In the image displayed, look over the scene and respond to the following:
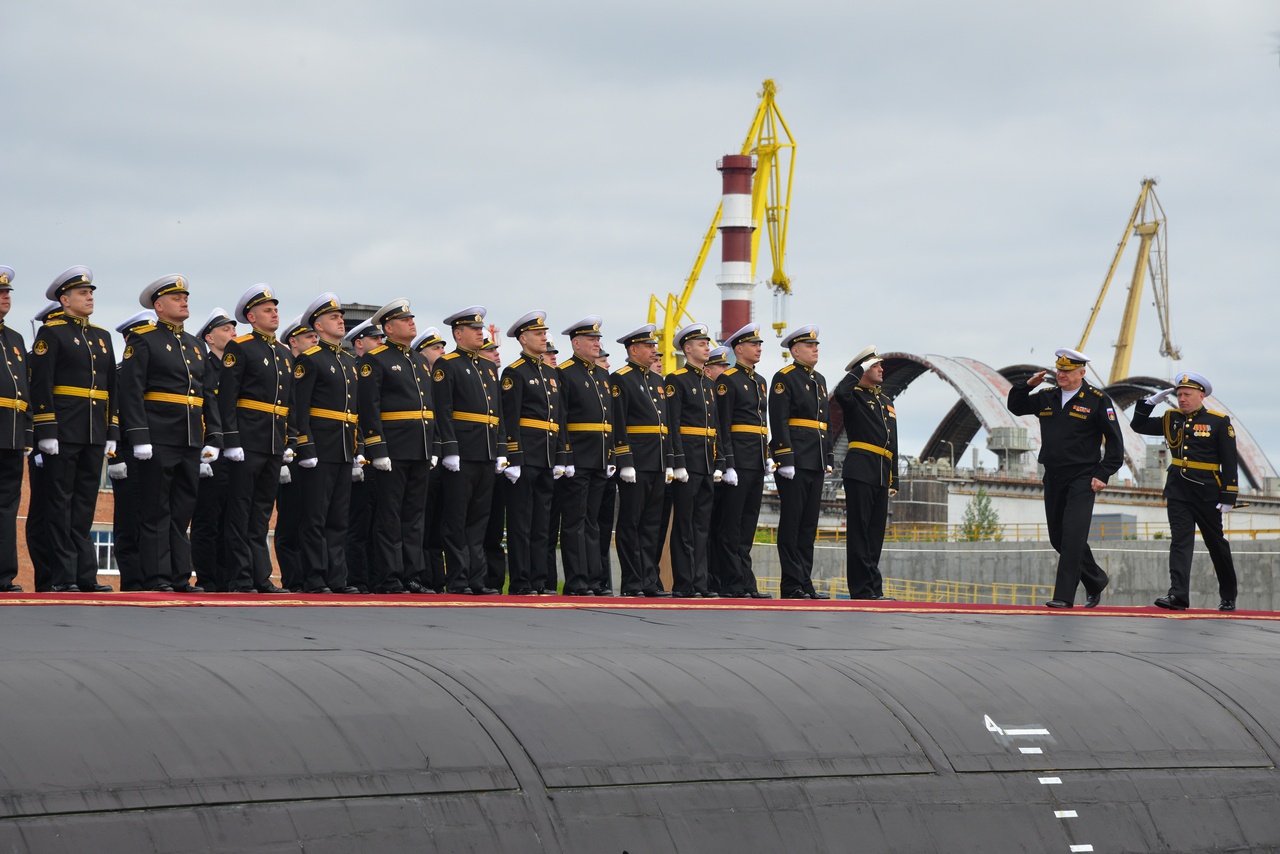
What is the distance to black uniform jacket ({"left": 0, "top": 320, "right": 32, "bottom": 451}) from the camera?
9266 millimetres

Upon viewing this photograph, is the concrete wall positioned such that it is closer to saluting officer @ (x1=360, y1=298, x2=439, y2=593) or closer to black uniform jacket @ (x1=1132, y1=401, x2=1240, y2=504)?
black uniform jacket @ (x1=1132, y1=401, x2=1240, y2=504)

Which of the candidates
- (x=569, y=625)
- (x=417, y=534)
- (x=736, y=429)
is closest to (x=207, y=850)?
(x=569, y=625)

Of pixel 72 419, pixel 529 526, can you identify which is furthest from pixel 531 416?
pixel 72 419

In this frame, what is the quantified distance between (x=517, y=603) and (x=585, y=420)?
3.38m

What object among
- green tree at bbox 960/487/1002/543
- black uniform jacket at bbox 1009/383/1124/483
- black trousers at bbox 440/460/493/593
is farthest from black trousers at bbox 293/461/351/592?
green tree at bbox 960/487/1002/543

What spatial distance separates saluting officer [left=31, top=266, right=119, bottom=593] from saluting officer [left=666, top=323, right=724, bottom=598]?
14.8 ft

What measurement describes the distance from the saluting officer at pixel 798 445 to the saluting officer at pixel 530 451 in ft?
6.20

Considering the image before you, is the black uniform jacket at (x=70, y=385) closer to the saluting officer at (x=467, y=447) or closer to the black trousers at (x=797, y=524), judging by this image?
the saluting officer at (x=467, y=447)

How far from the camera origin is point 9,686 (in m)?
4.39

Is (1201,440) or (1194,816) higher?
(1201,440)

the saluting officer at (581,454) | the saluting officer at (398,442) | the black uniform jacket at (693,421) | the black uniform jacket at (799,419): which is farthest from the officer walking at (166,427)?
the black uniform jacket at (799,419)

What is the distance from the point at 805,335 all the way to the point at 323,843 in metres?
8.96

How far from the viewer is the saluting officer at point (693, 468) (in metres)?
12.6

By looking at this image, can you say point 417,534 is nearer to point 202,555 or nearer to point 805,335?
point 202,555
